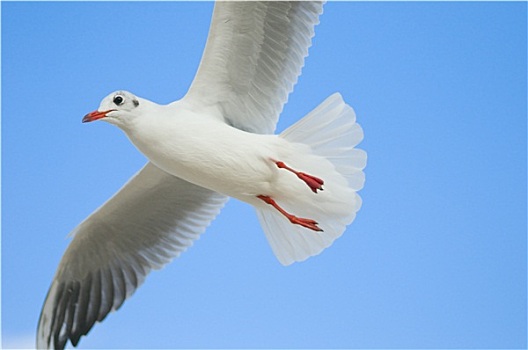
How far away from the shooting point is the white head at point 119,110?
12.9 ft

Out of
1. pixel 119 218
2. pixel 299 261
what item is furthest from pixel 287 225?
pixel 119 218

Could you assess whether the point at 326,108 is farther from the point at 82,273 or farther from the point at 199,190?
the point at 82,273

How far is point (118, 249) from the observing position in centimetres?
506

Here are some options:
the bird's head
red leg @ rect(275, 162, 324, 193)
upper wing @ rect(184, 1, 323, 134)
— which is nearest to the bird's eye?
the bird's head

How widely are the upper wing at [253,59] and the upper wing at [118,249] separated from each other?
73 centimetres

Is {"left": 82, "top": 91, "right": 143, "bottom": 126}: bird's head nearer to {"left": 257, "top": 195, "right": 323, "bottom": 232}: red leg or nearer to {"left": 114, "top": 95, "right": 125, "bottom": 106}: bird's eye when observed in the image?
{"left": 114, "top": 95, "right": 125, "bottom": 106}: bird's eye

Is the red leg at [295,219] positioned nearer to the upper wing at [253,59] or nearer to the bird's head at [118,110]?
the upper wing at [253,59]

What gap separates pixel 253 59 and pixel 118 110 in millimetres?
675

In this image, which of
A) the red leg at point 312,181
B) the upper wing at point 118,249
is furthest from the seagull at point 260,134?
the upper wing at point 118,249

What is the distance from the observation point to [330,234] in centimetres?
423

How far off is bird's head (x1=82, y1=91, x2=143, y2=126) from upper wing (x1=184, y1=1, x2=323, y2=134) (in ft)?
0.99

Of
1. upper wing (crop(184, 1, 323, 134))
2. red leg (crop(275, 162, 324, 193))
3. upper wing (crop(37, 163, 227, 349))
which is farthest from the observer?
upper wing (crop(37, 163, 227, 349))

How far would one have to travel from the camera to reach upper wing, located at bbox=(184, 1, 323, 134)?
4.03m

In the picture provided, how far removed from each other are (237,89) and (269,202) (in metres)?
0.56
